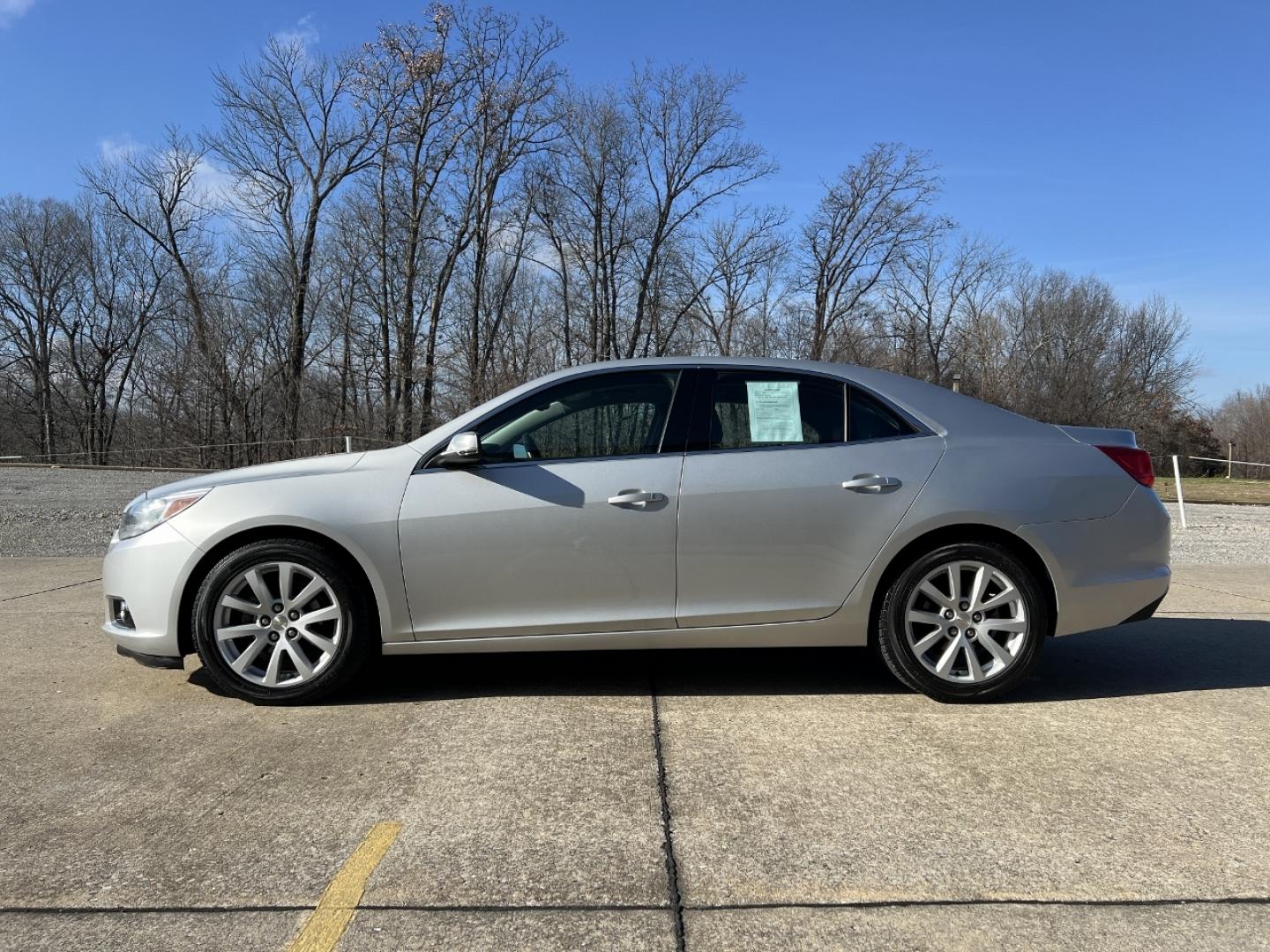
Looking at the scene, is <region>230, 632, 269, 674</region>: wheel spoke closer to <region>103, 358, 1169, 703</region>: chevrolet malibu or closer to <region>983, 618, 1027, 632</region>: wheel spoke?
<region>103, 358, 1169, 703</region>: chevrolet malibu

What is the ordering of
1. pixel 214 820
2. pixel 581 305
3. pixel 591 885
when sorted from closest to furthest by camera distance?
pixel 591 885 < pixel 214 820 < pixel 581 305

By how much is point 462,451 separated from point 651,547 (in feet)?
3.07

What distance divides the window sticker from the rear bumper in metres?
1.13

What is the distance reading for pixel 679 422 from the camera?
4.07m

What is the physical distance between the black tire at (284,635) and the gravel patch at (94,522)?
6.48 metres

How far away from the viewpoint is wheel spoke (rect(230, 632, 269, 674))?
12.7ft

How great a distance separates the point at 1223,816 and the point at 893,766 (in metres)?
1.03

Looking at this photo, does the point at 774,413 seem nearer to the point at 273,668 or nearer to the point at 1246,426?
the point at 273,668

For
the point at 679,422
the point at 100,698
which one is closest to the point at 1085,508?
the point at 679,422

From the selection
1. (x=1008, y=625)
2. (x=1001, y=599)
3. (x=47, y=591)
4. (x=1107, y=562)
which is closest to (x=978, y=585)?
(x=1001, y=599)

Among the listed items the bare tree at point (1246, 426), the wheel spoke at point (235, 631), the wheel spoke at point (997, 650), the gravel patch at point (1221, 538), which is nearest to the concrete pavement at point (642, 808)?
the wheel spoke at point (997, 650)

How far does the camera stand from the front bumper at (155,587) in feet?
12.7

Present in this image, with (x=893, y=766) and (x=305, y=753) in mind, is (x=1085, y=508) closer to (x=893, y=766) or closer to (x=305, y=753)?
(x=893, y=766)

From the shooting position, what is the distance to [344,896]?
7.71 feet
